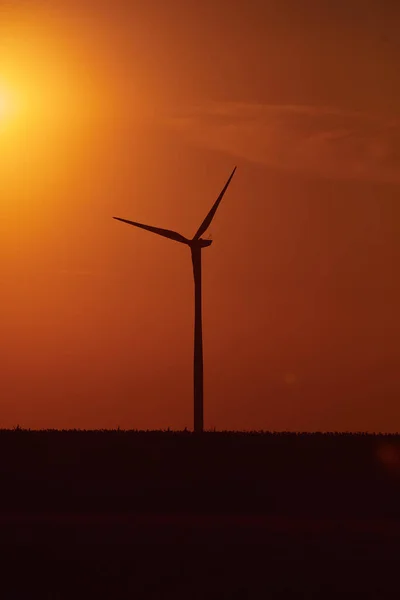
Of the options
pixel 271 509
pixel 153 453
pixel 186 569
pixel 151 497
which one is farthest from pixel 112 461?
pixel 186 569

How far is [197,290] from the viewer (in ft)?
185

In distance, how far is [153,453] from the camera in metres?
50.0

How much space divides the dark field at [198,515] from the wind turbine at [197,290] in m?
1.61

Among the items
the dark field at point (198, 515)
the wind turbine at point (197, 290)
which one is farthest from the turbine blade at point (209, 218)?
the dark field at point (198, 515)

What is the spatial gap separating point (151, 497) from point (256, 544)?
12.8 meters

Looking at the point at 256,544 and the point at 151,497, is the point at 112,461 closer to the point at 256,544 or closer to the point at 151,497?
the point at 151,497

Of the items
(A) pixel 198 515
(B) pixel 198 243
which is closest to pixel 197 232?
(B) pixel 198 243

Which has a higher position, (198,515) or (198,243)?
(198,243)

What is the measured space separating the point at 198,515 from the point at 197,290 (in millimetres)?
18907

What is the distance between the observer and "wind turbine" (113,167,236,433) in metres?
52.8

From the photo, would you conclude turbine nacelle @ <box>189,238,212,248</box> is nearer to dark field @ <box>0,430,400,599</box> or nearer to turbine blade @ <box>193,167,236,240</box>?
turbine blade @ <box>193,167,236,240</box>

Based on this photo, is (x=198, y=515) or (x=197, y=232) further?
(x=197, y=232)

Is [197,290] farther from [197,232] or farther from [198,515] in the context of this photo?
[198,515]

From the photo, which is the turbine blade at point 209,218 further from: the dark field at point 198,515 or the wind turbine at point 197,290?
the dark field at point 198,515
